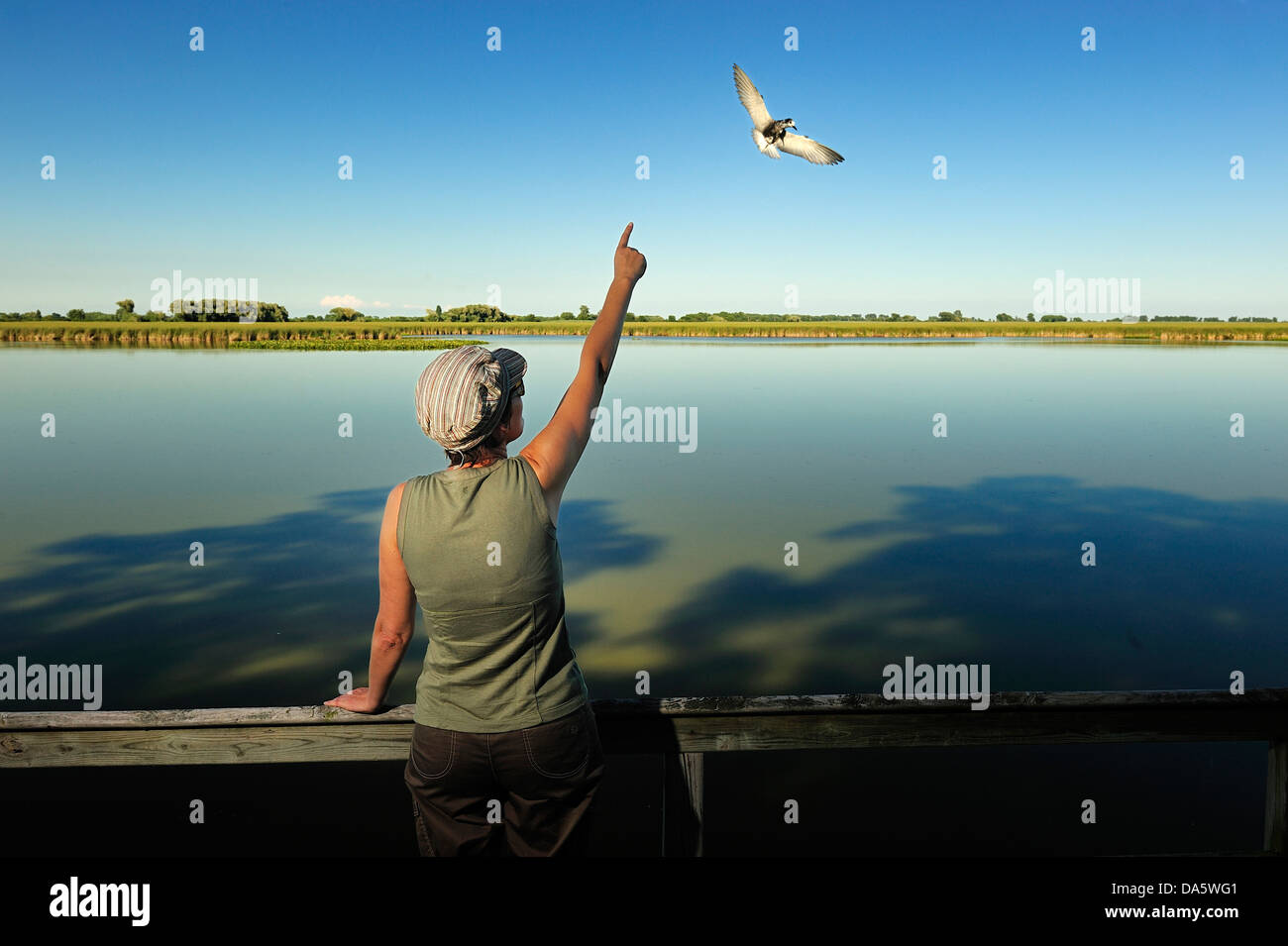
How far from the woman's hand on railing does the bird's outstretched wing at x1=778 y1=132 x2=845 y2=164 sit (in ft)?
15.9

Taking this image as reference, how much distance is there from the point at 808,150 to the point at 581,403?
464 cm

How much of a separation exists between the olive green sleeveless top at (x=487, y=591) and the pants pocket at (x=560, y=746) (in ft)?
0.08

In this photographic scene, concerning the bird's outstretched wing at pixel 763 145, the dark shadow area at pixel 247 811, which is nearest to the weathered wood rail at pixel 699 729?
the dark shadow area at pixel 247 811

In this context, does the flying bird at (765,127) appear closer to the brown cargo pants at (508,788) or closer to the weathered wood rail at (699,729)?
the weathered wood rail at (699,729)

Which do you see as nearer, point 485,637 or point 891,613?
point 485,637

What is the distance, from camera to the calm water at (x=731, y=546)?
24.5ft

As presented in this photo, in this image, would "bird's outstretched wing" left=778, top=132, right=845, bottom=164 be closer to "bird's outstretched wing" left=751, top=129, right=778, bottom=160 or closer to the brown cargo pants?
"bird's outstretched wing" left=751, top=129, right=778, bottom=160

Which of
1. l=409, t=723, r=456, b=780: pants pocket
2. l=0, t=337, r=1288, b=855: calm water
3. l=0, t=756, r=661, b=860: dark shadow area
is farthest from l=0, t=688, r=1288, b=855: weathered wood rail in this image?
l=0, t=337, r=1288, b=855: calm water

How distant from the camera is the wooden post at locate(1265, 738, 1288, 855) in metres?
2.49

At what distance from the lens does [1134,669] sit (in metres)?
7.27

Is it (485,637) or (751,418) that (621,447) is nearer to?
(751,418)

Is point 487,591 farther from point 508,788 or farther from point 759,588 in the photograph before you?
point 759,588
